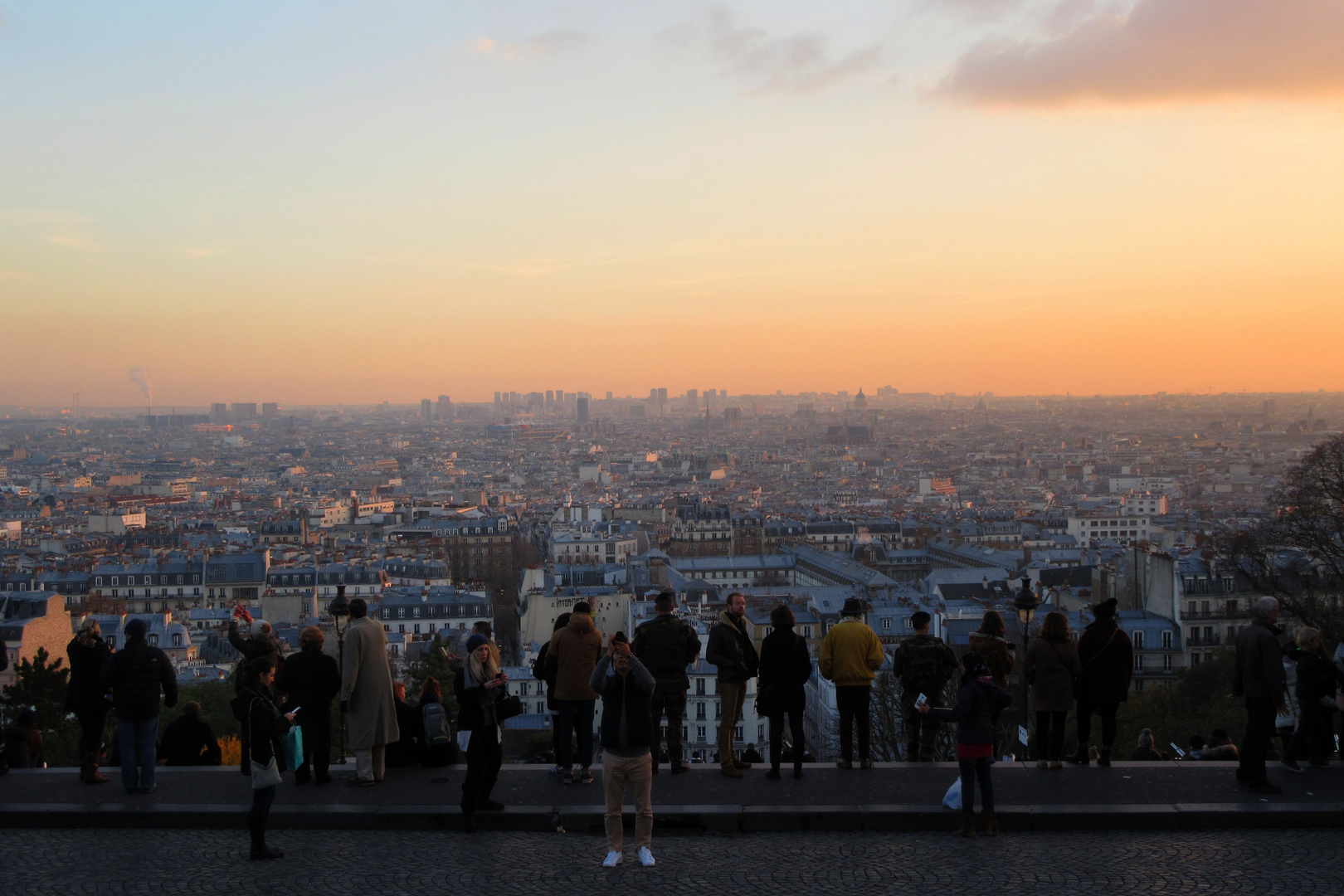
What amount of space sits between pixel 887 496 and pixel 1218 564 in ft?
344

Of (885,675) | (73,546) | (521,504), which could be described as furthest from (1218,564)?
(521,504)

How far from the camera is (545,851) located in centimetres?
834

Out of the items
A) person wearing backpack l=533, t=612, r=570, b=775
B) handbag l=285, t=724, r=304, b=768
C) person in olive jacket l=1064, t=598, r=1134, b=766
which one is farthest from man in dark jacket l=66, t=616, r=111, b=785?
person in olive jacket l=1064, t=598, r=1134, b=766

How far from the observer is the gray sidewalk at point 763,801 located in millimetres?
8641

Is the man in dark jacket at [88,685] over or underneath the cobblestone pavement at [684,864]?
over

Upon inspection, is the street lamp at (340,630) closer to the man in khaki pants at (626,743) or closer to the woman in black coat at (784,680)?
the man in khaki pants at (626,743)

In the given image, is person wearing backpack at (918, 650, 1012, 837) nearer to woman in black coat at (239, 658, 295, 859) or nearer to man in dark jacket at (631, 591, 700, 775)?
man in dark jacket at (631, 591, 700, 775)

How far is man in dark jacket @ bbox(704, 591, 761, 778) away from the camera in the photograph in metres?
9.62

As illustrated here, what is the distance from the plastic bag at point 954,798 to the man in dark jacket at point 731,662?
160cm

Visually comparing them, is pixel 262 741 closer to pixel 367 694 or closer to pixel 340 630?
pixel 367 694

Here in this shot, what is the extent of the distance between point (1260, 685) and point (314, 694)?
21.9 feet

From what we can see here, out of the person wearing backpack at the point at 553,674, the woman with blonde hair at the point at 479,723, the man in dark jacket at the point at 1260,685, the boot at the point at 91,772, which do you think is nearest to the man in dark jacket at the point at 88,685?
the boot at the point at 91,772

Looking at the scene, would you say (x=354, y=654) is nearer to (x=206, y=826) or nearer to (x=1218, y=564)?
(x=206, y=826)

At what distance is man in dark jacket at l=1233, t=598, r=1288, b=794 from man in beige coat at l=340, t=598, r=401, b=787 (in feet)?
19.6
